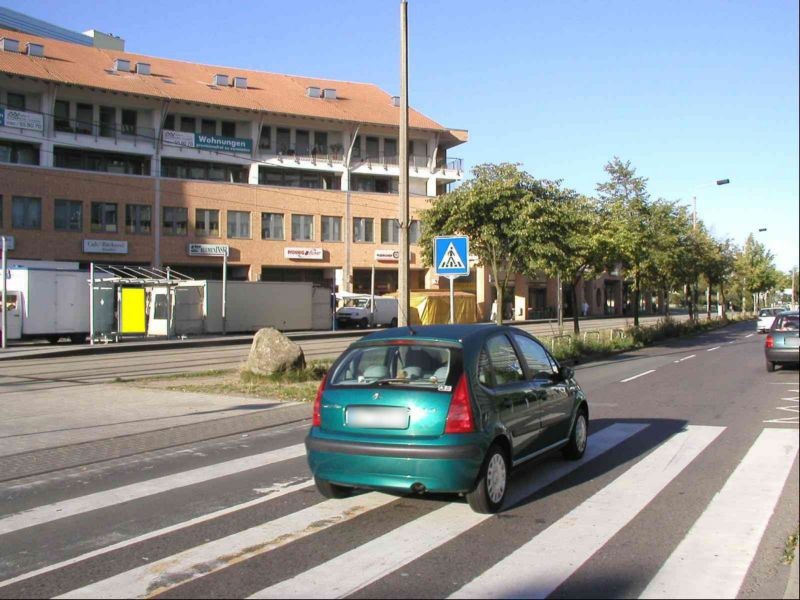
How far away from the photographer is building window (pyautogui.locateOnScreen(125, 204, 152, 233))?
164ft

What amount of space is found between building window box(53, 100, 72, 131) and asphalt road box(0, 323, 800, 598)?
45832 millimetres

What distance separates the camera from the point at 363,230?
59.8 meters

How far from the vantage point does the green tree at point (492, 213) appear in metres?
19.8

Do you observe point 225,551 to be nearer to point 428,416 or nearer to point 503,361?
point 428,416

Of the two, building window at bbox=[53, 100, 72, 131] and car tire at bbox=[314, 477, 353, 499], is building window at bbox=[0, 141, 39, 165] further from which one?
car tire at bbox=[314, 477, 353, 499]

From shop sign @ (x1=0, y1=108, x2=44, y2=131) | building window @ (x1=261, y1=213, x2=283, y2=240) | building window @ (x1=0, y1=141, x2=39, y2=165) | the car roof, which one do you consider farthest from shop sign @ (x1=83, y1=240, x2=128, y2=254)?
the car roof

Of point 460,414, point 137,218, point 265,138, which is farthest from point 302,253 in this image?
point 460,414

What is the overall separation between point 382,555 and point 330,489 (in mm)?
1531

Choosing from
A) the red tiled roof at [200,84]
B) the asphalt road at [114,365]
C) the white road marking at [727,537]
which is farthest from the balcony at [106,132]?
the white road marking at [727,537]

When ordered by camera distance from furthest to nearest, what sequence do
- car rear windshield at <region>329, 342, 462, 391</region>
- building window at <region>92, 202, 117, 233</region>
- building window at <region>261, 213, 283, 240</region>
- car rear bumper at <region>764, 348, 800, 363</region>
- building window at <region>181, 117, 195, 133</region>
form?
building window at <region>261, 213, 283, 240</region>, building window at <region>181, 117, 195, 133</region>, building window at <region>92, 202, 117, 233</region>, car rear bumper at <region>764, 348, 800, 363</region>, car rear windshield at <region>329, 342, 462, 391</region>

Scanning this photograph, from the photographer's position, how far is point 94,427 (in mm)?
11273

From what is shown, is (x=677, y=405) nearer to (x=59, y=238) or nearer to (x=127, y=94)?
(x=59, y=238)

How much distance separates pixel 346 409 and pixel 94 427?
21.1 ft

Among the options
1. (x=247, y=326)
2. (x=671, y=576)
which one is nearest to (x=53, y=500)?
(x=671, y=576)
